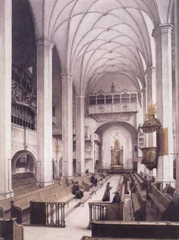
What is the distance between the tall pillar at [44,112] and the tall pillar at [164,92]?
6.56 metres

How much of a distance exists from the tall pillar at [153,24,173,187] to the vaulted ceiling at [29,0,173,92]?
894 mm

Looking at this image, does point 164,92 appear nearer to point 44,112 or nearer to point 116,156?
point 44,112

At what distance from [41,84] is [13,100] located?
2.58 metres

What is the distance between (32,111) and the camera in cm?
2261

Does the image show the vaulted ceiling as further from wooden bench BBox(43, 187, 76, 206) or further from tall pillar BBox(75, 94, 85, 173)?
wooden bench BBox(43, 187, 76, 206)

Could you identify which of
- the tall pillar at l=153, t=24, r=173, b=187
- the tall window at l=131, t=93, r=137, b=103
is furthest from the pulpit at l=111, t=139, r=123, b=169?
the tall pillar at l=153, t=24, r=173, b=187

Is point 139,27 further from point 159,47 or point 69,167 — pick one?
point 69,167

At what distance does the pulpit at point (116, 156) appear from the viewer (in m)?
39.8

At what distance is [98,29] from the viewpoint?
24.2 m

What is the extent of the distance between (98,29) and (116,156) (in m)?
20.7

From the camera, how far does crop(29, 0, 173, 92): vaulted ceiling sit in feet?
55.6

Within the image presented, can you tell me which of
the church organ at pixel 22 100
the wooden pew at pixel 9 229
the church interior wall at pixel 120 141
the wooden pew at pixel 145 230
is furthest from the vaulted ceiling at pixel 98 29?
the wooden pew at pixel 9 229

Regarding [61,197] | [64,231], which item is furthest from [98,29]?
[64,231]

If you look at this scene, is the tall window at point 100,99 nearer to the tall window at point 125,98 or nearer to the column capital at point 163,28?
the tall window at point 125,98
